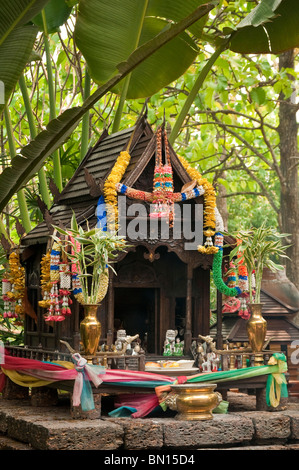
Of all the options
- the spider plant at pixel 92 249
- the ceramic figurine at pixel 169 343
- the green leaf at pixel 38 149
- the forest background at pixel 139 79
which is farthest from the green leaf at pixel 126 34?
the ceramic figurine at pixel 169 343

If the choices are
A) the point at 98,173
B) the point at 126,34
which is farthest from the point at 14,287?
the point at 126,34

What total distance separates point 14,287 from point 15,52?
3829 mm

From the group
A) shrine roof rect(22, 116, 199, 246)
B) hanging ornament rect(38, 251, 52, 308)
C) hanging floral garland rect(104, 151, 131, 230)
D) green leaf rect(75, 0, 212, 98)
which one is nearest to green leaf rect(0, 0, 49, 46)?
green leaf rect(75, 0, 212, 98)

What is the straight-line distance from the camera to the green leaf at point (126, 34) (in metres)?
11.4

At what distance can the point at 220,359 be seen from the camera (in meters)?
10.8

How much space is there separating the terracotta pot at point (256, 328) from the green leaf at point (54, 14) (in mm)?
5927

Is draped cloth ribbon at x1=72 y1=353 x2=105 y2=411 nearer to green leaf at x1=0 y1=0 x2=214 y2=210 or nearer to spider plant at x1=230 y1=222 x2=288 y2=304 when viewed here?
green leaf at x1=0 y1=0 x2=214 y2=210

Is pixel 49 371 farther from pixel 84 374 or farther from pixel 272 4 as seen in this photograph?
pixel 272 4

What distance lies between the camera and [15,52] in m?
9.73

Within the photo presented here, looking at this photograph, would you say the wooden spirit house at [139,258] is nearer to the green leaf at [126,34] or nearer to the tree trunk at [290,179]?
the green leaf at [126,34]

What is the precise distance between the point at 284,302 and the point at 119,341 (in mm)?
3944

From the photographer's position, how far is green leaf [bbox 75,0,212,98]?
37.3 feet

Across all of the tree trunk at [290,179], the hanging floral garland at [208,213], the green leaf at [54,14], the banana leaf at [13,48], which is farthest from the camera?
the tree trunk at [290,179]

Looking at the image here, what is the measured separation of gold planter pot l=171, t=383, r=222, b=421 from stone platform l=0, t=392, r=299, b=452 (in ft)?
0.40
